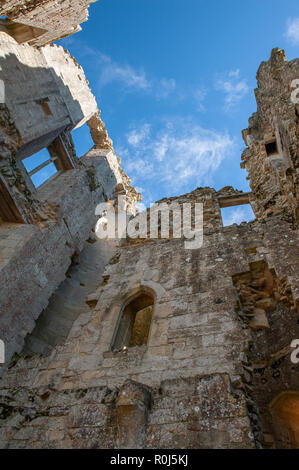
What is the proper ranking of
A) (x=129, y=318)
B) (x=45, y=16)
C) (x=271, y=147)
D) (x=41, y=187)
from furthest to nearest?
(x=41, y=187), (x=45, y=16), (x=271, y=147), (x=129, y=318)

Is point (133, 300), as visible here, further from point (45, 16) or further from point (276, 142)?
point (45, 16)

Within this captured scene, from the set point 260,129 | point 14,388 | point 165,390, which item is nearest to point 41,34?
point 260,129

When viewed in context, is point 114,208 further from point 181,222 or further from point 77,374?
point 77,374

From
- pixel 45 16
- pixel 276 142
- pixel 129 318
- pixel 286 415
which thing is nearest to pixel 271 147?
pixel 276 142

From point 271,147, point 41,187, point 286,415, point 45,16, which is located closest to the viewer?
point 286,415

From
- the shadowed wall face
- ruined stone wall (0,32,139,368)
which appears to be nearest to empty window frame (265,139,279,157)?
ruined stone wall (0,32,139,368)

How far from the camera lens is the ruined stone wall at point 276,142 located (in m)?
6.13

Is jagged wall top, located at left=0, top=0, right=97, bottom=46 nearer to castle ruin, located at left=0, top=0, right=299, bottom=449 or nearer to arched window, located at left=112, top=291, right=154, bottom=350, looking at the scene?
castle ruin, located at left=0, top=0, right=299, bottom=449

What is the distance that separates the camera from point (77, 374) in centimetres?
517

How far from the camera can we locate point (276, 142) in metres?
10.2

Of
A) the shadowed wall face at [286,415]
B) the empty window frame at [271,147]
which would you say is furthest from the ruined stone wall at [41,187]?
the empty window frame at [271,147]

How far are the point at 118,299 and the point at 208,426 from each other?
3.31 m

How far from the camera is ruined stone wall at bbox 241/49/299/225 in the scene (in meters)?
6.13
